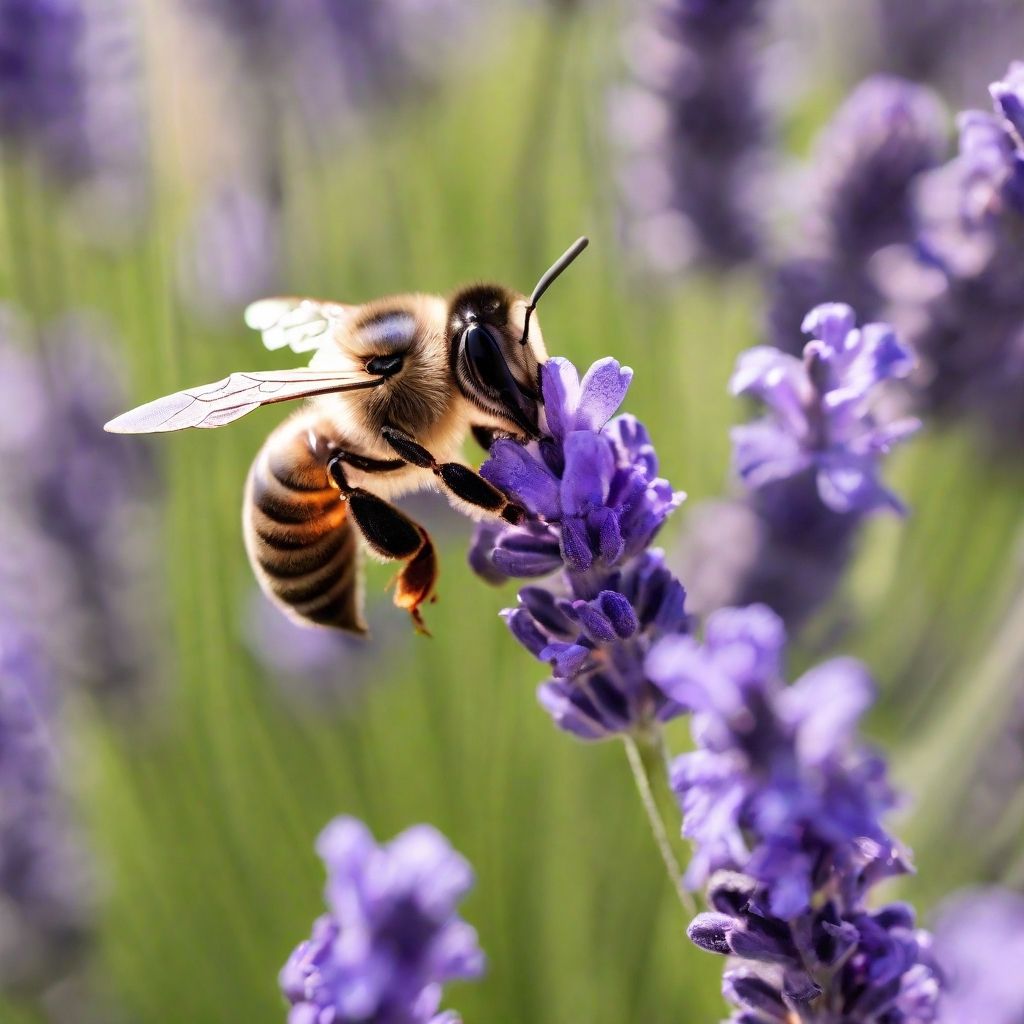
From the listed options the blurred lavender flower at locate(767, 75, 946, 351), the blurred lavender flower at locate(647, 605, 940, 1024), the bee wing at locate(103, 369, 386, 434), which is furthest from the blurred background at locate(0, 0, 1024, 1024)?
the blurred lavender flower at locate(647, 605, 940, 1024)

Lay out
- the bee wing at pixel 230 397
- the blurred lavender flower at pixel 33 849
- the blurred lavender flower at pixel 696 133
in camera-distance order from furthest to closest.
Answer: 1. the blurred lavender flower at pixel 696 133
2. the blurred lavender flower at pixel 33 849
3. the bee wing at pixel 230 397

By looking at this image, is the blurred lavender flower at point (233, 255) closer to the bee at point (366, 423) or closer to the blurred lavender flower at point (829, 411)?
the bee at point (366, 423)

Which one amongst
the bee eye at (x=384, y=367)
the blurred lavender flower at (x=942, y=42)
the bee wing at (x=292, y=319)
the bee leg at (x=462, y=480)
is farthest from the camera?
the blurred lavender flower at (x=942, y=42)

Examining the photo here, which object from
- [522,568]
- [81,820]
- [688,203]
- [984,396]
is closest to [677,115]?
[688,203]

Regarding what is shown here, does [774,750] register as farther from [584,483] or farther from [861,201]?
[861,201]

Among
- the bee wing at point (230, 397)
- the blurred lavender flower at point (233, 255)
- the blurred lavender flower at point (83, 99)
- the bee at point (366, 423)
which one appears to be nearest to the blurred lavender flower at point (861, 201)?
the bee at point (366, 423)

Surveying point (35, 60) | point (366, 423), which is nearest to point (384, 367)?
point (366, 423)
